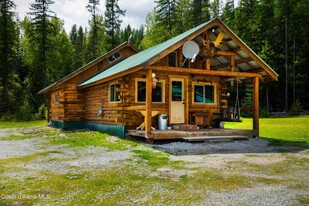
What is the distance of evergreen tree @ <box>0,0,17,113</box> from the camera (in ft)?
95.1

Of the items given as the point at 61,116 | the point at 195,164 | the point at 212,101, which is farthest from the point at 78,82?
the point at 195,164

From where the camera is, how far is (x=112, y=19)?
117 ft

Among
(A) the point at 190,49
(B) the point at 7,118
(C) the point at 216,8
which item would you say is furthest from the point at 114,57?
(C) the point at 216,8

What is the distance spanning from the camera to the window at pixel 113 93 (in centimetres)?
1315

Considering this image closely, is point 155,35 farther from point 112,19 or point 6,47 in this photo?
point 6,47

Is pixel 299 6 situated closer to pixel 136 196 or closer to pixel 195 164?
pixel 195 164

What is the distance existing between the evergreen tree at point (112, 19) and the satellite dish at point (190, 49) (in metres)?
25.8

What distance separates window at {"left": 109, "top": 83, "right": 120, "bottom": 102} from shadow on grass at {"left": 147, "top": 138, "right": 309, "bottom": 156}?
12.0 ft

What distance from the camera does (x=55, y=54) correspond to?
139 feet

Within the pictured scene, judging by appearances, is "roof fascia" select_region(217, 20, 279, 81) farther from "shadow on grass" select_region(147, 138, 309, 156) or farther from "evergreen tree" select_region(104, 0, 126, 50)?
"evergreen tree" select_region(104, 0, 126, 50)

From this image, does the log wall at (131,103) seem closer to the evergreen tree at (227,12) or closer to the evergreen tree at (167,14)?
the evergreen tree at (167,14)

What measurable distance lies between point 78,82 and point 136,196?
1430 cm

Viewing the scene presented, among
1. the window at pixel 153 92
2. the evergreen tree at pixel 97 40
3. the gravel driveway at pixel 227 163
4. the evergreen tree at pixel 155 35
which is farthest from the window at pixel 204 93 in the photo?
the evergreen tree at pixel 97 40

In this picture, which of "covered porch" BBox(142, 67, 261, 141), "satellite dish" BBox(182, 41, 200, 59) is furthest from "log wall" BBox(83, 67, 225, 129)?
"satellite dish" BBox(182, 41, 200, 59)
